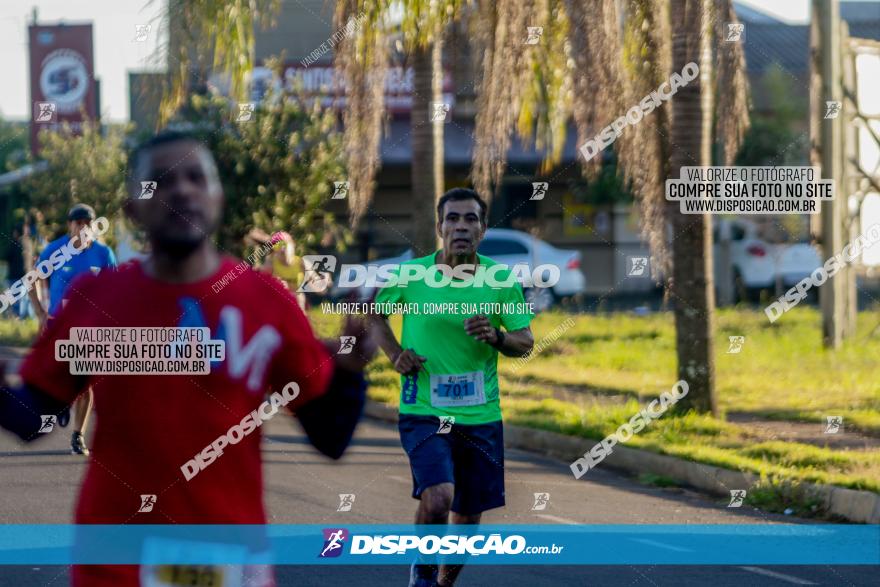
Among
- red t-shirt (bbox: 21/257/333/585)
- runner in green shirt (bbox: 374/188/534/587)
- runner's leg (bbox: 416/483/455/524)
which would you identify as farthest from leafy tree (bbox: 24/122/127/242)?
red t-shirt (bbox: 21/257/333/585)

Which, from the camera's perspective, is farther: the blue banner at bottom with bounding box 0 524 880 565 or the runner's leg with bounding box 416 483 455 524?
the blue banner at bottom with bounding box 0 524 880 565

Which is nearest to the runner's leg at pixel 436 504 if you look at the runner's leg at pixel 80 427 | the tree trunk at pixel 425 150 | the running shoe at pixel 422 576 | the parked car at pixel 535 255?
the running shoe at pixel 422 576

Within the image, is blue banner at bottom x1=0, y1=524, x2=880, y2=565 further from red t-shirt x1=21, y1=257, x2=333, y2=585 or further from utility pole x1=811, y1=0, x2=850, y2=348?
utility pole x1=811, y1=0, x2=850, y2=348

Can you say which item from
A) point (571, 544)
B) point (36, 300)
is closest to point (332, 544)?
point (571, 544)

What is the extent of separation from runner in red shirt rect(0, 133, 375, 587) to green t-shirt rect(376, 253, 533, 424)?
2.75 metres

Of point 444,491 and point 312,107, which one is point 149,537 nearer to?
point 444,491

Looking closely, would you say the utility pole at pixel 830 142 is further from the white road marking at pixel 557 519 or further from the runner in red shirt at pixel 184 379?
the runner in red shirt at pixel 184 379

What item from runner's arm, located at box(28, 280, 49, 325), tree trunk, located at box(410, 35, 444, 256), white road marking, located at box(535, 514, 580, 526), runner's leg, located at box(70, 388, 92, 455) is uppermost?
tree trunk, located at box(410, 35, 444, 256)

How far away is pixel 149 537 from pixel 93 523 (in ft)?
0.45

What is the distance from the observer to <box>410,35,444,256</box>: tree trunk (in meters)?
14.9

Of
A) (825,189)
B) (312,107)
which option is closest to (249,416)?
(825,189)

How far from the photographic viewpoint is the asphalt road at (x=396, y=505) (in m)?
7.45

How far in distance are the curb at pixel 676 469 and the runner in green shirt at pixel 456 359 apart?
372 cm

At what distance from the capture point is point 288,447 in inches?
472
